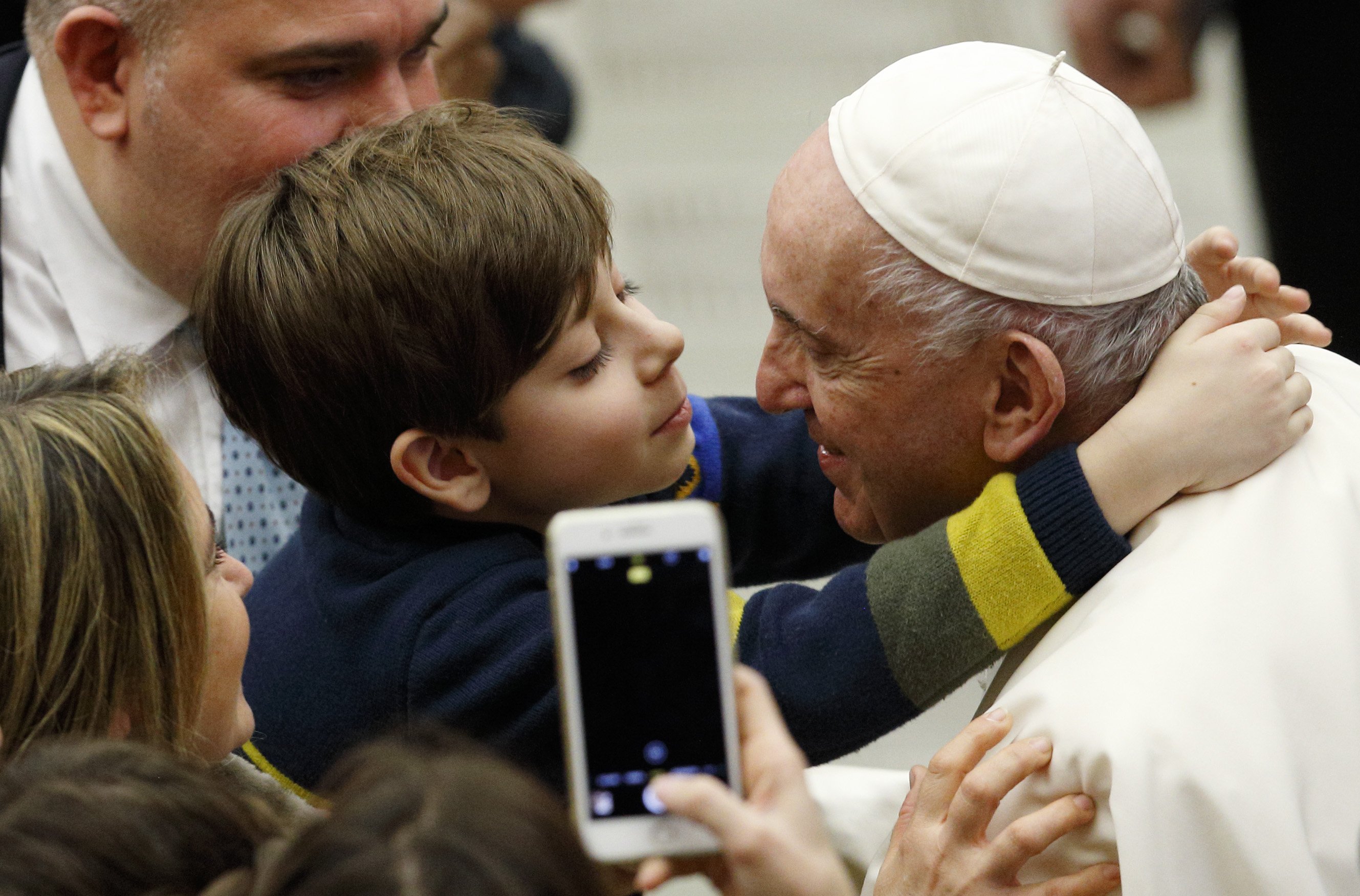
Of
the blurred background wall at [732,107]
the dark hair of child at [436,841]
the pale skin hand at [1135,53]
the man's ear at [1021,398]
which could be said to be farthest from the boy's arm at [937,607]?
the blurred background wall at [732,107]

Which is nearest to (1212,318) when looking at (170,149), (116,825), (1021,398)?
(1021,398)

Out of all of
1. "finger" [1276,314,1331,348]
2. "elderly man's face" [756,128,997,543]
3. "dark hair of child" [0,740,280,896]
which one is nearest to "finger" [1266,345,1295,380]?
"finger" [1276,314,1331,348]

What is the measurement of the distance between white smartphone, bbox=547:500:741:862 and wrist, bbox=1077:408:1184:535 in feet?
2.39

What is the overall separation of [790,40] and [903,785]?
691cm

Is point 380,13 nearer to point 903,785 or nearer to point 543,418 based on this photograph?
point 543,418

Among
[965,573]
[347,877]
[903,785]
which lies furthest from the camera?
[903,785]

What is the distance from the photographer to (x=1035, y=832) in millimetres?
1623

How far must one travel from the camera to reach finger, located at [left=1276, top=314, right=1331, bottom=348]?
2.09 m

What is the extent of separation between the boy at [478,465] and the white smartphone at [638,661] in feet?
2.02

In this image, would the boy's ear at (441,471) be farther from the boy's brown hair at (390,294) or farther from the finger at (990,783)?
the finger at (990,783)

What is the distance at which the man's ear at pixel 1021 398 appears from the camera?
1.92 m

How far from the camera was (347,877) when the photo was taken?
1025 millimetres

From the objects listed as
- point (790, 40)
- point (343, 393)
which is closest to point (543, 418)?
point (343, 393)

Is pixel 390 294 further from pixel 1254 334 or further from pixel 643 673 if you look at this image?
pixel 1254 334
